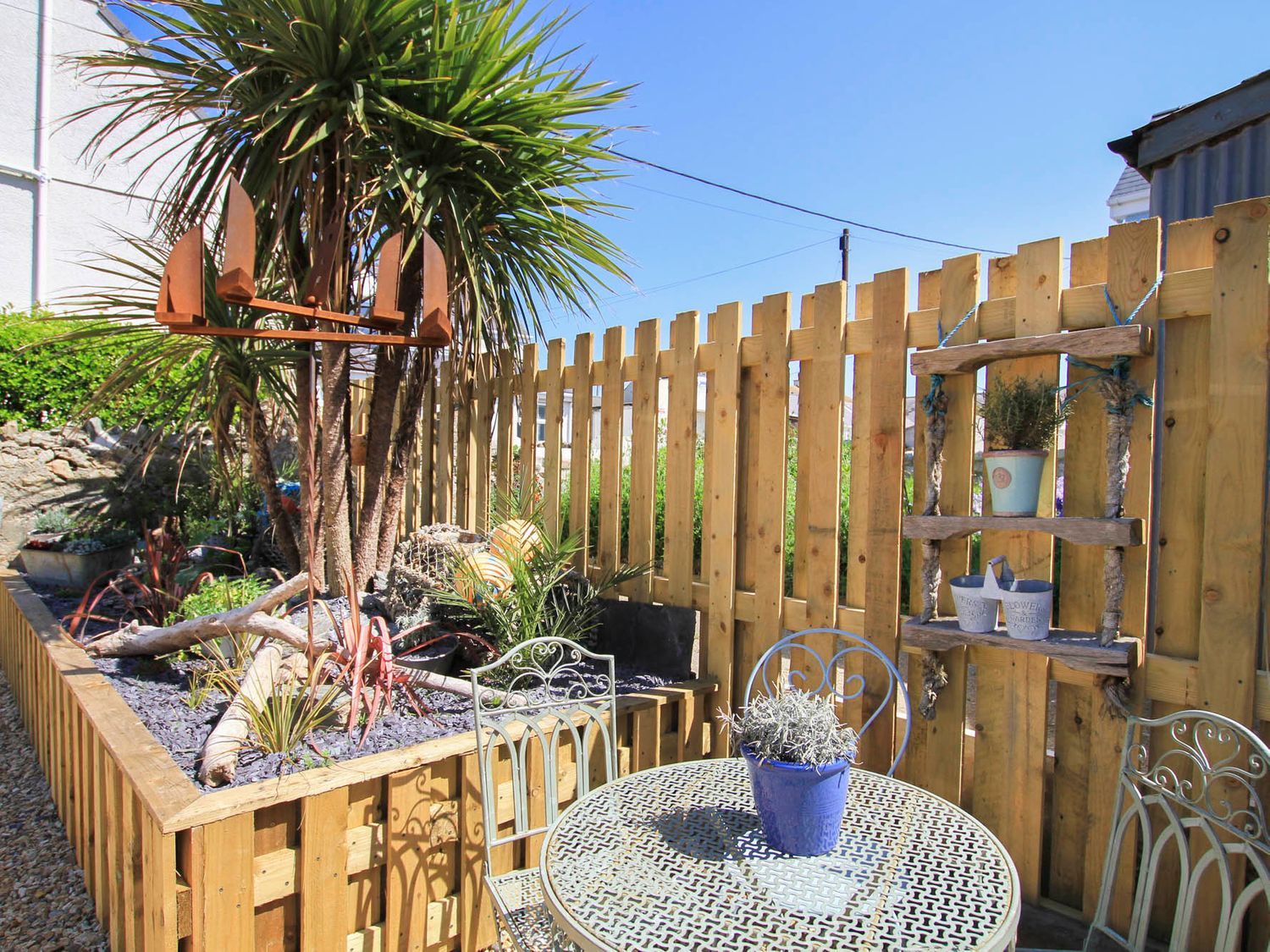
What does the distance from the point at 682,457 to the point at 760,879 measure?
5.32ft

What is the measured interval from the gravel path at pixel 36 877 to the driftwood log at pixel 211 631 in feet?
2.06

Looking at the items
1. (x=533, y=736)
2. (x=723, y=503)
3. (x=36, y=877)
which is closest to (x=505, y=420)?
(x=723, y=503)

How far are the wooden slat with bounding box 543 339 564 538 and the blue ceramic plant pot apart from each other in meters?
1.71

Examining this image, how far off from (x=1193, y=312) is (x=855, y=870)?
4.59 feet

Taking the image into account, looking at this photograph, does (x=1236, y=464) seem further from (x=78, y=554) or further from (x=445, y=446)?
(x=78, y=554)

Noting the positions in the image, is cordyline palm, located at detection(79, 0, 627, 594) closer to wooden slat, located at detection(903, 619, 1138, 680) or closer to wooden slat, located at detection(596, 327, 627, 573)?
wooden slat, located at detection(596, 327, 627, 573)

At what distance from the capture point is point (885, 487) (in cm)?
205

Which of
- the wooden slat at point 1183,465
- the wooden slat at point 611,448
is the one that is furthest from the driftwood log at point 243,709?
the wooden slat at point 1183,465

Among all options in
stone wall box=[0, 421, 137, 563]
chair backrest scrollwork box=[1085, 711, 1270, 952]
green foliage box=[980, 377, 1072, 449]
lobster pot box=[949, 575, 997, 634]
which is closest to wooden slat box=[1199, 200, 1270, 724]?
chair backrest scrollwork box=[1085, 711, 1270, 952]

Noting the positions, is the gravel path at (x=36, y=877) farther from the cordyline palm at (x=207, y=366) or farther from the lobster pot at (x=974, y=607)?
the lobster pot at (x=974, y=607)

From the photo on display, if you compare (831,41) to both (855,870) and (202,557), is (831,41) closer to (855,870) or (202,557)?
(202,557)

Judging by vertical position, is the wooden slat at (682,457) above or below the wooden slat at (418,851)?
above

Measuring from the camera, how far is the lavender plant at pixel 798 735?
49.4 inches

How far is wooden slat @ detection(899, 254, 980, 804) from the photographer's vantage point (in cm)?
192
